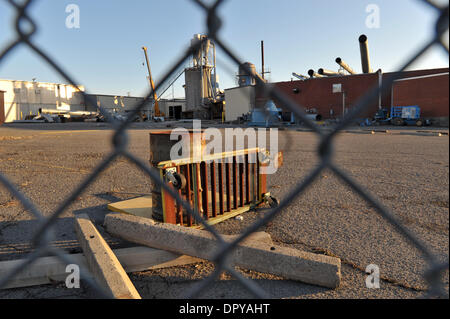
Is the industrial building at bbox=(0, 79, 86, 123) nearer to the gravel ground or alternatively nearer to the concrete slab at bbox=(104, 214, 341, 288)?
the gravel ground

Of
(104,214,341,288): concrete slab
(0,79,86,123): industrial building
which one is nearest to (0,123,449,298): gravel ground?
(104,214,341,288): concrete slab

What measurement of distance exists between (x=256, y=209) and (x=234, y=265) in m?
1.80

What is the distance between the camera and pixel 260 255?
2.24 meters

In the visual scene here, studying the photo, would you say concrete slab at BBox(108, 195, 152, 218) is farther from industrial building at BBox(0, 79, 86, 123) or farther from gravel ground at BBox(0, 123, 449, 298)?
industrial building at BBox(0, 79, 86, 123)

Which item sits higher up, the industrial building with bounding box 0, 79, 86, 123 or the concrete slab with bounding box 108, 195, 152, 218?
the industrial building with bounding box 0, 79, 86, 123

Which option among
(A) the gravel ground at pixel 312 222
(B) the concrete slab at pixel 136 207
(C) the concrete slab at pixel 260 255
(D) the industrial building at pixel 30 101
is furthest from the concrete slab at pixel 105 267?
(D) the industrial building at pixel 30 101

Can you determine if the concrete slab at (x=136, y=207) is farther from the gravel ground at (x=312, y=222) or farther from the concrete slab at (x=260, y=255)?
→ the concrete slab at (x=260, y=255)

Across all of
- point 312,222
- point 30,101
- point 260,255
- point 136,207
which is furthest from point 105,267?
point 30,101

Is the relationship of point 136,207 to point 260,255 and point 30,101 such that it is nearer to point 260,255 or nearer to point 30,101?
point 260,255

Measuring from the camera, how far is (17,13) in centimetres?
84

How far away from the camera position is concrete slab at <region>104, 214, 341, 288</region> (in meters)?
2.16

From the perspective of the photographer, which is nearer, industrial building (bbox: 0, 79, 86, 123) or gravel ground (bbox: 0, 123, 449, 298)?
gravel ground (bbox: 0, 123, 449, 298)

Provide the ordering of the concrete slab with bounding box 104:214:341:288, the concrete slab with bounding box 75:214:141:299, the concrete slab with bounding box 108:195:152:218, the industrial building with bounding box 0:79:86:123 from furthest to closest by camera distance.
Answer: the industrial building with bounding box 0:79:86:123 → the concrete slab with bounding box 108:195:152:218 → the concrete slab with bounding box 104:214:341:288 → the concrete slab with bounding box 75:214:141:299

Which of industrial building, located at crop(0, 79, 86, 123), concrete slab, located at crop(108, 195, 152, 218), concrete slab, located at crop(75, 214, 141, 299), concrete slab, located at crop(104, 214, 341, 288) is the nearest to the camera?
concrete slab, located at crop(75, 214, 141, 299)
